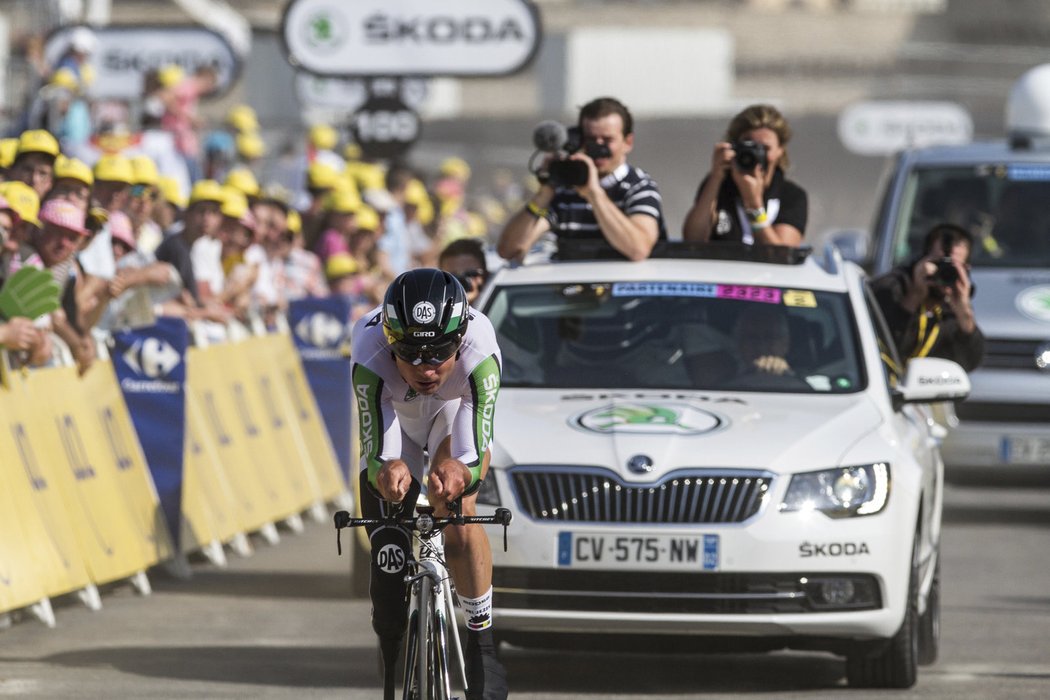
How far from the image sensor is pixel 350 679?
9.90 meters

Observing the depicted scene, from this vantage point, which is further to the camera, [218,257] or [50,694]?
[218,257]

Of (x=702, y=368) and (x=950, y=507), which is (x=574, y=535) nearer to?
(x=702, y=368)

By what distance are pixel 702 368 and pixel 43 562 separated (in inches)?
125

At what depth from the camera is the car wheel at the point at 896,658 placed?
9.58 meters

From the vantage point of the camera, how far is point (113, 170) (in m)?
14.7

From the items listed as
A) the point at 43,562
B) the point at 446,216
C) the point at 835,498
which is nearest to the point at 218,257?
A: the point at 43,562

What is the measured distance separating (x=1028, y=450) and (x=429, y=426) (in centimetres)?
877

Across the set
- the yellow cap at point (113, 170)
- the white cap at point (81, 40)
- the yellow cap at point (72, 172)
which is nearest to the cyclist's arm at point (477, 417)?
the yellow cap at point (72, 172)

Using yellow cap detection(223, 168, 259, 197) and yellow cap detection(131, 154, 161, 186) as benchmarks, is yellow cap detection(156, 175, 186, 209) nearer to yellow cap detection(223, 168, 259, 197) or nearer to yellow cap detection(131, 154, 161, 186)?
yellow cap detection(223, 168, 259, 197)

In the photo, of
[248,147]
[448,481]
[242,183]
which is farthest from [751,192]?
[248,147]

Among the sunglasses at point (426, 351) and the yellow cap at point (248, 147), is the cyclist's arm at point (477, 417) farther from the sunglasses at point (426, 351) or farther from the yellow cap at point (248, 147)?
the yellow cap at point (248, 147)

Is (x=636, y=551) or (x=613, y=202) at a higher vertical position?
(x=613, y=202)

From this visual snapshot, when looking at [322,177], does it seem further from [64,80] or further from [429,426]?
[429,426]

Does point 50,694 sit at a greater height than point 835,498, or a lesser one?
lesser
